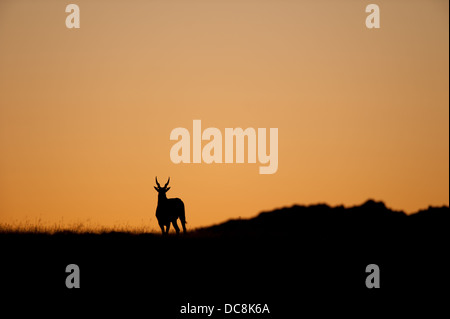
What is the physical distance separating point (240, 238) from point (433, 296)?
6.20m

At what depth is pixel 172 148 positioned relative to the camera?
20.0 meters

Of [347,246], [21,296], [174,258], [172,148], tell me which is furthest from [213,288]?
[172,148]

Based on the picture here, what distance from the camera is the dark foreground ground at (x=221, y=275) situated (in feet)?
39.9

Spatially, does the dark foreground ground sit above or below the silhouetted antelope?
below

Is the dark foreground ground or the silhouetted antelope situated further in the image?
the silhouetted antelope

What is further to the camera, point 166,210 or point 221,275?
point 166,210

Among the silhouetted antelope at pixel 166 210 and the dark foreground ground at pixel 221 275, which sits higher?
the silhouetted antelope at pixel 166 210

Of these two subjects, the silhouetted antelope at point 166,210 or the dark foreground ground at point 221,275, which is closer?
the dark foreground ground at point 221,275

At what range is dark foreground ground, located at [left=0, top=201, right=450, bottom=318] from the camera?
12.2 metres

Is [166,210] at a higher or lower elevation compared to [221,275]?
higher

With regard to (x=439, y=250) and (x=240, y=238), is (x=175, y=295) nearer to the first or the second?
(x=240, y=238)

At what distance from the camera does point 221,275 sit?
13648mm
